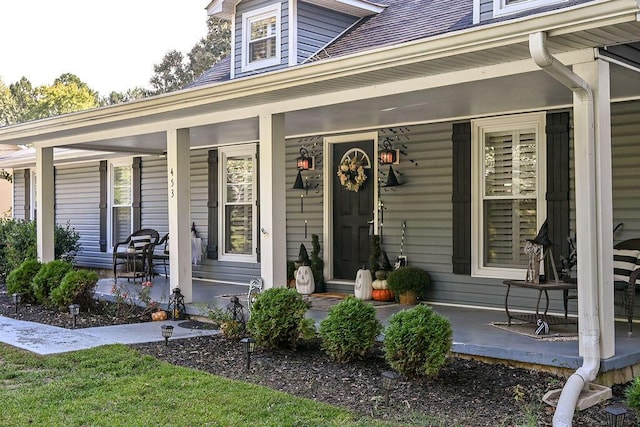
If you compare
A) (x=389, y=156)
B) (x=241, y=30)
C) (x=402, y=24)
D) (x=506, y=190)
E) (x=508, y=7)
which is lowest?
(x=506, y=190)

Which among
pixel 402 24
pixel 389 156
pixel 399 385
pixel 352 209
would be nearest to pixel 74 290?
pixel 352 209

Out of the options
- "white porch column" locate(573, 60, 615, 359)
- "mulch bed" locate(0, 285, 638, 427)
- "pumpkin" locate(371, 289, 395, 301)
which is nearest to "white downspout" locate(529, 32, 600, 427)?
"white porch column" locate(573, 60, 615, 359)

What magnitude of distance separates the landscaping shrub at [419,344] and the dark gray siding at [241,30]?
4.41m

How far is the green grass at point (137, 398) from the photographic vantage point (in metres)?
3.81

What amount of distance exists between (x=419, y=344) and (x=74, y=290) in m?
4.80

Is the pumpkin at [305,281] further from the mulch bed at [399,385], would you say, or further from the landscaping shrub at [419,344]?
the landscaping shrub at [419,344]

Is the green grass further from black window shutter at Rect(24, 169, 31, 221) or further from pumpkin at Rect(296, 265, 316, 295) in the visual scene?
black window shutter at Rect(24, 169, 31, 221)

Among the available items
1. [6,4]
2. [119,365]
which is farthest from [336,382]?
[6,4]

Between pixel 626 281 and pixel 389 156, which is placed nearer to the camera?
pixel 626 281

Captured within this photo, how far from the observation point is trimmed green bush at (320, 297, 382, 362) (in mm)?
5109

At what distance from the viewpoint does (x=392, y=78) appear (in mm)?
5406

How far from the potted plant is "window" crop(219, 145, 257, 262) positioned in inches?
106

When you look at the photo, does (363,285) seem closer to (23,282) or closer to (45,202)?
(23,282)

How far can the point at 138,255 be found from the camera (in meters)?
10.4
